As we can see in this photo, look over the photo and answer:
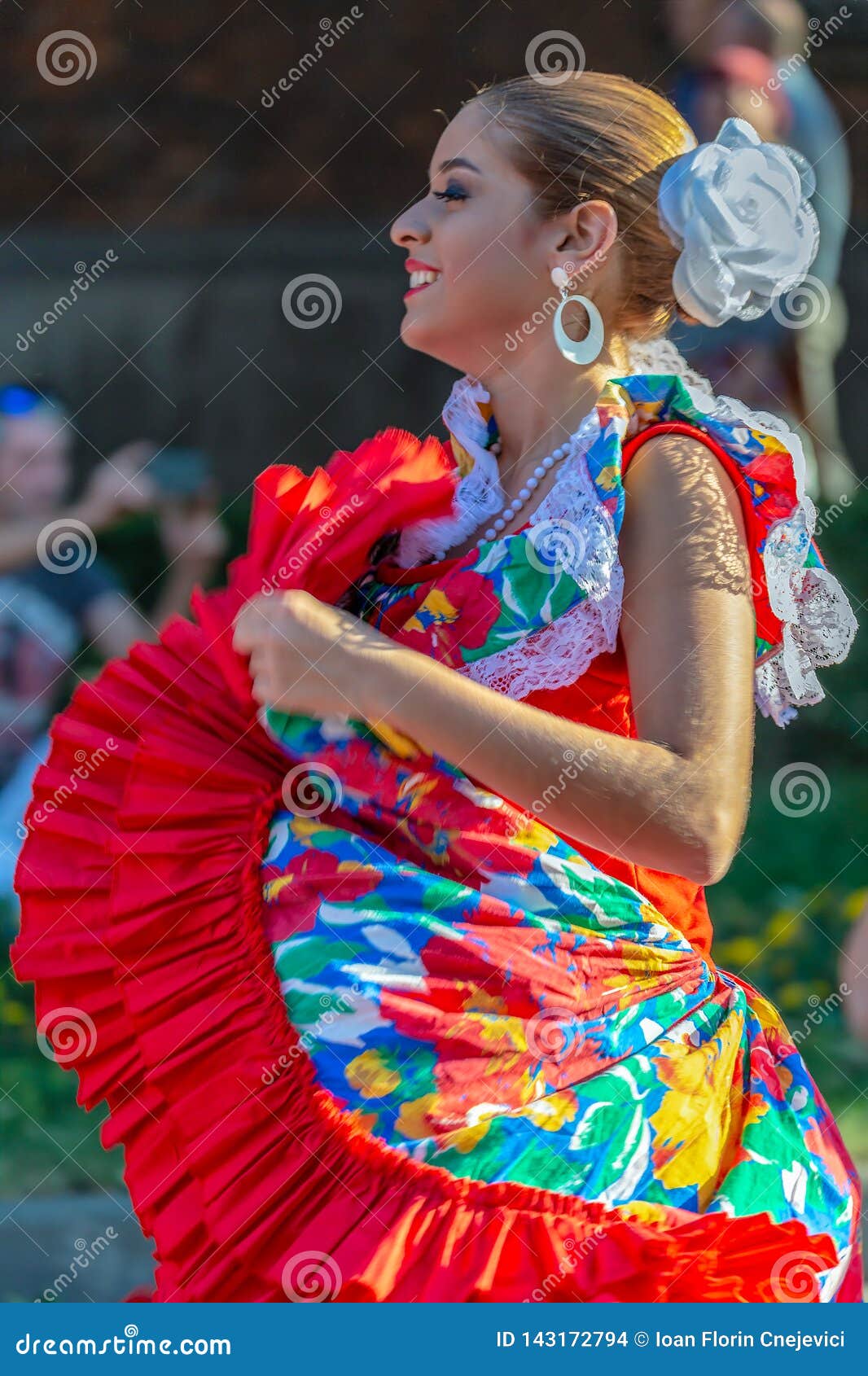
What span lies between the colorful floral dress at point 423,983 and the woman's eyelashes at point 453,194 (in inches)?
11.6

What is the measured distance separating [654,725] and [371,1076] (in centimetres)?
45

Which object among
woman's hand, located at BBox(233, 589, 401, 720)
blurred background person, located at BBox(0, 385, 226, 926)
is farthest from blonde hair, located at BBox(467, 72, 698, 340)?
blurred background person, located at BBox(0, 385, 226, 926)

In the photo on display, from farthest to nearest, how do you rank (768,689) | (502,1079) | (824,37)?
(824,37) → (768,689) → (502,1079)

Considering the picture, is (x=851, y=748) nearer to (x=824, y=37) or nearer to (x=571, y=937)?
(x=824, y=37)

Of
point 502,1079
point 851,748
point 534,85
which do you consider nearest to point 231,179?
point 851,748

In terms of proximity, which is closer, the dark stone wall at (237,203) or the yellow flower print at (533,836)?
the yellow flower print at (533,836)

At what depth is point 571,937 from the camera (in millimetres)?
1645

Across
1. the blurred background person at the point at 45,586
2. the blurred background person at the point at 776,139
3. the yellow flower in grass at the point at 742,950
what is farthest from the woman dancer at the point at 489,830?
the yellow flower in grass at the point at 742,950

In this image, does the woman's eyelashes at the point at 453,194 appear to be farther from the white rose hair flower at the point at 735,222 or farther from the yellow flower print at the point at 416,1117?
the yellow flower print at the point at 416,1117

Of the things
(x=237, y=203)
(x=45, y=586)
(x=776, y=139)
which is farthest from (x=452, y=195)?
(x=237, y=203)

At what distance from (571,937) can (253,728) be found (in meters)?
0.41

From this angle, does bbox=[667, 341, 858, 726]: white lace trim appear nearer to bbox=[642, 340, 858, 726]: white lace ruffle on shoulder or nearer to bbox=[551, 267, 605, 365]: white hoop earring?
bbox=[642, 340, 858, 726]: white lace ruffle on shoulder

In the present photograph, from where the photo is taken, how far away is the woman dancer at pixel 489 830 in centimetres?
151

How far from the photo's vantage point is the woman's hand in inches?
62.2
